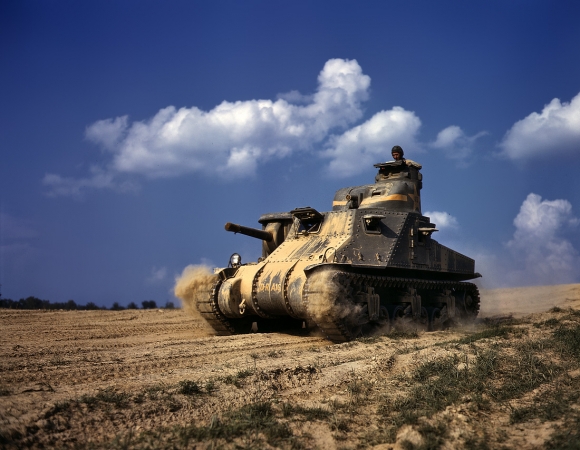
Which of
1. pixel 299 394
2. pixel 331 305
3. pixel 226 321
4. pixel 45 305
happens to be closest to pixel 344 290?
pixel 331 305

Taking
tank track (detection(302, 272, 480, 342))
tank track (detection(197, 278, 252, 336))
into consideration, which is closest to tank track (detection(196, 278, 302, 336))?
tank track (detection(197, 278, 252, 336))

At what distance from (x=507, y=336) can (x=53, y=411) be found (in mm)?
8372

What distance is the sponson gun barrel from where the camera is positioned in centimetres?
1482

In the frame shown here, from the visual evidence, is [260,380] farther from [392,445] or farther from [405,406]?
[392,445]

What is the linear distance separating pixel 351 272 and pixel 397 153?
16.6 ft

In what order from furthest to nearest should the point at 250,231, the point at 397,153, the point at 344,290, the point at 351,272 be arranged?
1. the point at 397,153
2. the point at 250,231
3. the point at 351,272
4. the point at 344,290

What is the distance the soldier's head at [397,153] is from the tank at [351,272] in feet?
1.26

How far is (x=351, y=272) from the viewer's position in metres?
12.5

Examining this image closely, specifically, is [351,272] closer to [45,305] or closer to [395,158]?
[395,158]

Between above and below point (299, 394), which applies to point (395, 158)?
above

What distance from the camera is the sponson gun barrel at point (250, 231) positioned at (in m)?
14.8

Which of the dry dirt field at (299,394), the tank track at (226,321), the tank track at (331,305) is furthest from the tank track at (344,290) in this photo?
the tank track at (226,321)

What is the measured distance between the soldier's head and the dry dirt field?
6.13 meters

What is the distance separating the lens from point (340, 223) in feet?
45.9
